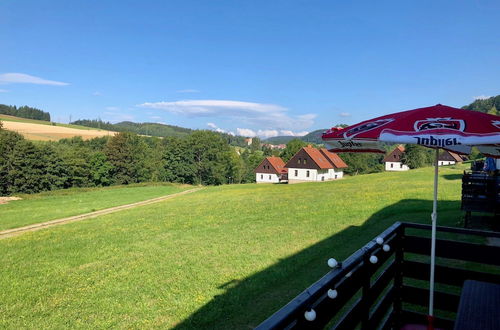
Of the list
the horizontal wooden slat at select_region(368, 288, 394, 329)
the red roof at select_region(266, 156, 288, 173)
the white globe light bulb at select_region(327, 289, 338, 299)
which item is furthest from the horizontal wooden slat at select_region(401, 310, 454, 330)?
the red roof at select_region(266, 156, 288, 173)

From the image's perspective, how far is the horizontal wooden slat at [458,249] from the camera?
11.7ft

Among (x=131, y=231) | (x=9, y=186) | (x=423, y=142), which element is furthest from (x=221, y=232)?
(x=9, y=186)

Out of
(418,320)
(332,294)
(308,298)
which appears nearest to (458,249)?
(418,320)

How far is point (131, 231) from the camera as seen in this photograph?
12883mm

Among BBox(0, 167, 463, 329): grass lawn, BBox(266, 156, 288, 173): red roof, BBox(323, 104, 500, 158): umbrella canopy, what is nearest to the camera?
BBox(323, 104, 500, 158): umbrella canopy

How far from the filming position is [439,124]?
3090 millimetres

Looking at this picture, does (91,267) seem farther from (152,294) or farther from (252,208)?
(252,208)

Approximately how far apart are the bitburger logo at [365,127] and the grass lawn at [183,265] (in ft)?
10.6

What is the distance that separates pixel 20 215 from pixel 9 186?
36.5 metres

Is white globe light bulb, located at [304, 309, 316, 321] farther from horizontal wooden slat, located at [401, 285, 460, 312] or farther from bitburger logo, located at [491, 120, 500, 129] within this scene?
horizontal wooden slat, located at [401, 285, 460, 312]

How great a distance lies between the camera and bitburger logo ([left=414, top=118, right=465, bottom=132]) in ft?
9.79

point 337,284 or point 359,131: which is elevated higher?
point 359,131

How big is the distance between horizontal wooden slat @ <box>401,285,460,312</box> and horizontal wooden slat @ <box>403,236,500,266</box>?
1.71 feet

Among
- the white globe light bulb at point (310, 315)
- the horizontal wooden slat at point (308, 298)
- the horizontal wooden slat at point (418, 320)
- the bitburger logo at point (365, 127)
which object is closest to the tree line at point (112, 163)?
the bitburger logo at point (365, 127)
